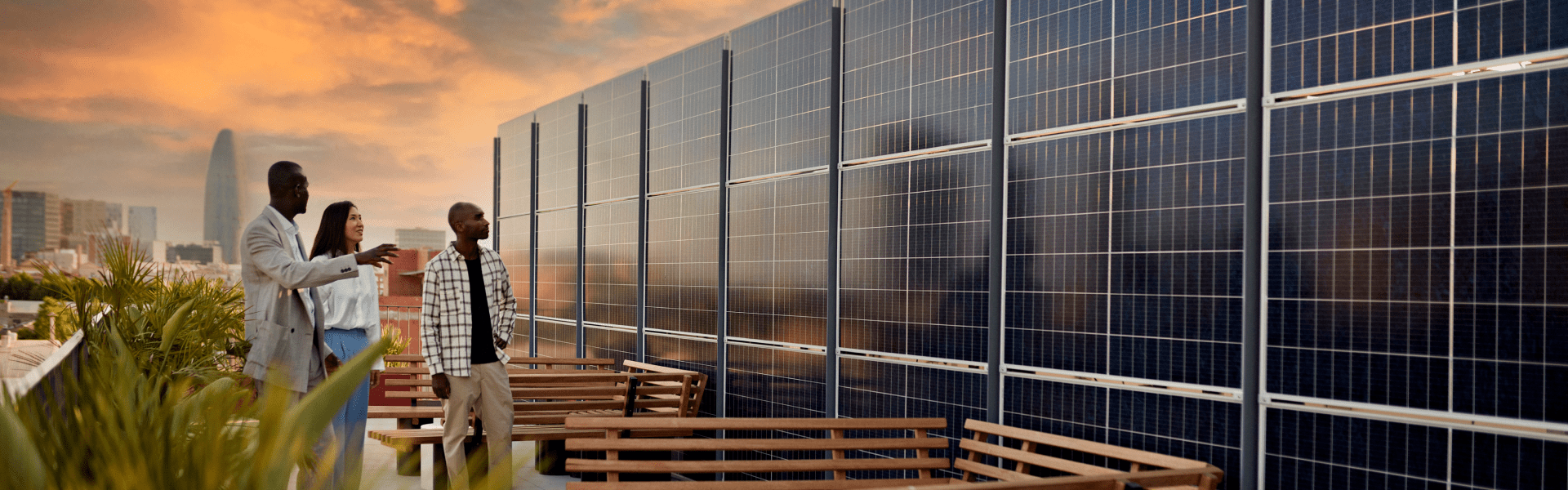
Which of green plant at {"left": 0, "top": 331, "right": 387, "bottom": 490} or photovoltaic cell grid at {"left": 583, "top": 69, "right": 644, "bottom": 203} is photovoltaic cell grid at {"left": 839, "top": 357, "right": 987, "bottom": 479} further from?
green plant at {"left": 0, "top": 331, "right": 387, "bottom": 490}

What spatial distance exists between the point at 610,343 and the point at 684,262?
1748mm

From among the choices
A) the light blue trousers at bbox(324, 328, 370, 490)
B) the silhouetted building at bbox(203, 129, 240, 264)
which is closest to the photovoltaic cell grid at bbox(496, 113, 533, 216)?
the light blue trousers at bbox(324, 328, 370, 490)

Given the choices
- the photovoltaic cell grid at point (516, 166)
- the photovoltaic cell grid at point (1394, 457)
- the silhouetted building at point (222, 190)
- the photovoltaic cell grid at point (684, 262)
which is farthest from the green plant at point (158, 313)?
the silhouetted building at point (222, 190)

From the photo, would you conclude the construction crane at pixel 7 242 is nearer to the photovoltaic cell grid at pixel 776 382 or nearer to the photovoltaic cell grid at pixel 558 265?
the photovoltaic cell grid at pixel 776 382

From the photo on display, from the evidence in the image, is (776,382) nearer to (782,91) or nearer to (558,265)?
(782,91)

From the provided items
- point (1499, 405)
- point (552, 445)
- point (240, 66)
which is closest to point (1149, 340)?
point (1499, 405)

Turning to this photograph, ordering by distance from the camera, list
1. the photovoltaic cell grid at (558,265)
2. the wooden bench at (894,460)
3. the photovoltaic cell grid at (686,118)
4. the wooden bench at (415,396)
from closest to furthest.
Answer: the wooden bench at (894,460) < the wooden bench at (415,396) < the photovoltaic cell grid at (686,118) < the photovoltaic cell grid at (558,265)

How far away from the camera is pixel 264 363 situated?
4.35m

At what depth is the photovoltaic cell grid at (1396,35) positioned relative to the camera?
3.39 m

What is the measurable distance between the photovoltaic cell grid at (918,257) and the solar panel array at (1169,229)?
18 mm

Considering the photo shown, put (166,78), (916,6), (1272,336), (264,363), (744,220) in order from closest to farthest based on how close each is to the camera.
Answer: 1. (1272,336)
2. (264,363)
3. (916,6)
4. (744,220)
5. (166,78)

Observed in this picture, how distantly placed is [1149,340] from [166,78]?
256ft

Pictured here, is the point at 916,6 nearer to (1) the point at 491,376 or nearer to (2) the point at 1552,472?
(1) the point at 491,376

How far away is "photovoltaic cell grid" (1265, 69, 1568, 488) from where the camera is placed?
132 inches
